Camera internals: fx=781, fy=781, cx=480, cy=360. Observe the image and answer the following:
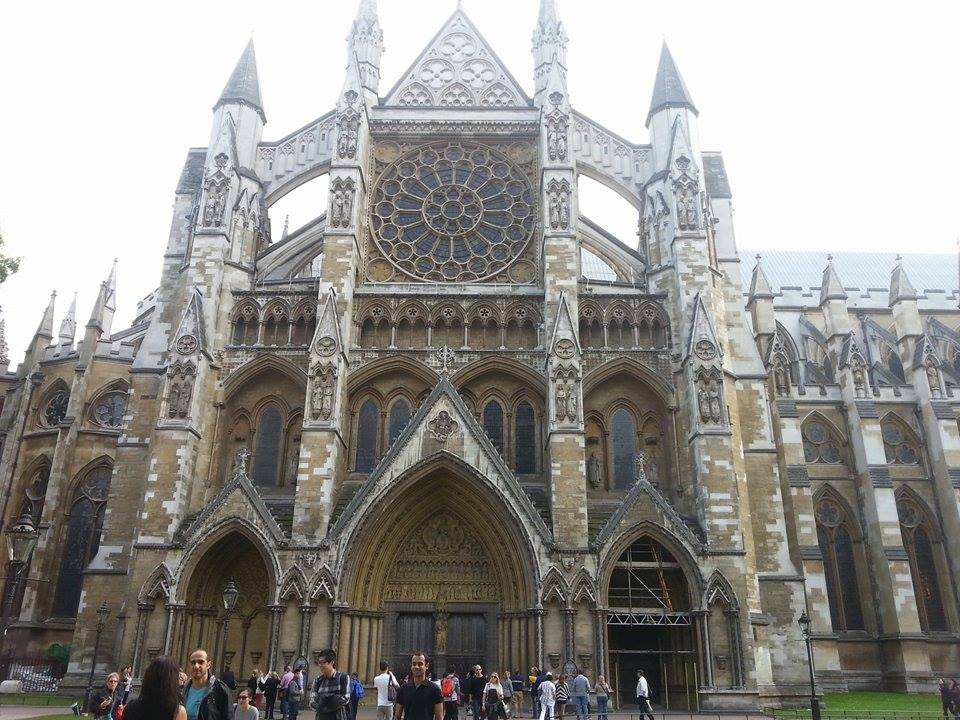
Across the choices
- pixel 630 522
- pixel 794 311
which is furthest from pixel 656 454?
pixel 794 311

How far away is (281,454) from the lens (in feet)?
80.1

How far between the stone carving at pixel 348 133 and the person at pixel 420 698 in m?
21.9

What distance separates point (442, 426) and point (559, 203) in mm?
8692

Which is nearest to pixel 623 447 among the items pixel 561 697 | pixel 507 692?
pixel 507 692

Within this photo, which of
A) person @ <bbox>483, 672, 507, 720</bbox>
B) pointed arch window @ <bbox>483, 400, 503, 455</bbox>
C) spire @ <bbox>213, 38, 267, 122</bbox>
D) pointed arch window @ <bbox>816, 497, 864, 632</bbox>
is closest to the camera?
person @ <bbox>483, 672, 507, 720</bbox>

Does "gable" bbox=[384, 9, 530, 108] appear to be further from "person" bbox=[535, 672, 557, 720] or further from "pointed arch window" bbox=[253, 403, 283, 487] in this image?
"person" bbox=[535, 672, 557, 720]

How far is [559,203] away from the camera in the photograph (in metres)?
25.8

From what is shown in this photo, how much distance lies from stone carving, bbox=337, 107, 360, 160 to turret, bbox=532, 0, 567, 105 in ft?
22.3

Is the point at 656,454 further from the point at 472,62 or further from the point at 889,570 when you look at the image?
the point at 472,62

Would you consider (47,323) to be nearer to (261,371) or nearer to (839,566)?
(261,371)

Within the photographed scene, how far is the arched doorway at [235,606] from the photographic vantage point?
2156cm

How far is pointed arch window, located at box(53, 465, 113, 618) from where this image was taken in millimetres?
29812

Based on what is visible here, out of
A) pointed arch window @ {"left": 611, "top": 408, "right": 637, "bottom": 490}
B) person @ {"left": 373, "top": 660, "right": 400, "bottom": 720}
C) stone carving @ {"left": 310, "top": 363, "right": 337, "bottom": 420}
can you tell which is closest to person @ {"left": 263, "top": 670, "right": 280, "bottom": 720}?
person @ {"left": 373, "top": 660, "right": 400, "bottom": 720}

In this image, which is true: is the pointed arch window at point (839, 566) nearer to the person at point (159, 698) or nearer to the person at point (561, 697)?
the person at point (561, 697)
